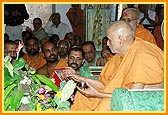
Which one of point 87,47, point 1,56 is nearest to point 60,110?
point 1,56

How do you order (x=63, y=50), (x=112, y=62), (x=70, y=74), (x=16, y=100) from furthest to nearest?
(x=63, y=50) → (x=112, y=62) → (x=70, y=74) → (x=16, y=100)

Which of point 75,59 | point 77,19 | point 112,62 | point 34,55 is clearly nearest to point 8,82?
point 112,62

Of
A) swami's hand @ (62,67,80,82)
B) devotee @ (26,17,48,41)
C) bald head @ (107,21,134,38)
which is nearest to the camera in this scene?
bald head @ (107,21,134,38)

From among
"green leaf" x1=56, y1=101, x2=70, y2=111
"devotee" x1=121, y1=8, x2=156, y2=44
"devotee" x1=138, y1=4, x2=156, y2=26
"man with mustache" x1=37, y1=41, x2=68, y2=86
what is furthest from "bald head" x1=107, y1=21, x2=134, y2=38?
"devotee" x1=138, y1=4, x2=156, y2=26

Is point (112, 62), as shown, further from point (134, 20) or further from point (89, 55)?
point (89, 55)

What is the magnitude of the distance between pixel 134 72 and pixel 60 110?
758 mm

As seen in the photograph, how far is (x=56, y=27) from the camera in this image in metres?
8.16

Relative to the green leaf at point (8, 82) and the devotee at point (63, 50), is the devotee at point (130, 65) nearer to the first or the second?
the green leaf at point (8, 82)

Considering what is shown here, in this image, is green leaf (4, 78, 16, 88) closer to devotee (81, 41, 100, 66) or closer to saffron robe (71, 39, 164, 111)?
saffron robe (71, 39, 164, 111)

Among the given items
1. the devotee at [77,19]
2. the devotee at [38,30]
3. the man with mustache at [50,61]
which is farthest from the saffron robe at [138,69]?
the devotee at [77,19]

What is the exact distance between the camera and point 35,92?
290cm

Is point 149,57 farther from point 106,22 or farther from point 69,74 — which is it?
point 106,22

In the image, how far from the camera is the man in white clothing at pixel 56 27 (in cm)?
810

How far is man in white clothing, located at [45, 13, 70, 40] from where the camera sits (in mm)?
8102
